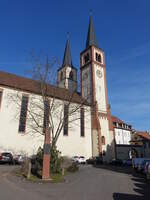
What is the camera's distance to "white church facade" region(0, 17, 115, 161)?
83.5 ft

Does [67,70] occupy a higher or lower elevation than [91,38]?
lower

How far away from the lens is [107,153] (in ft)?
113

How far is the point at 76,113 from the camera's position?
31.4 meters

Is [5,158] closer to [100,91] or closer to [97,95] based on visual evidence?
[97,95]

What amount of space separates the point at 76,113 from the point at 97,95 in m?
7.91

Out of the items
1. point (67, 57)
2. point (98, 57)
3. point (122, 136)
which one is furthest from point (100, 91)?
point (67, 57)

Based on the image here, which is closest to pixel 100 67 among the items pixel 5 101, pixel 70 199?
pixel 5 101

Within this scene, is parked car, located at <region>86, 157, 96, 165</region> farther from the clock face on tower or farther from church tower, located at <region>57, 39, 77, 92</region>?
church tower, located at <region>57, 39, 77, 92</region>

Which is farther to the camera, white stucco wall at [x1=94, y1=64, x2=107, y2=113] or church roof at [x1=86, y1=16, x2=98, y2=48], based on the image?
church roof at [x1=86, y1=16, x2=98, y2=48]

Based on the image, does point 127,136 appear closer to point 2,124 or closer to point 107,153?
point 107,153

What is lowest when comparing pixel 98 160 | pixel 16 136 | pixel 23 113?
pixel 98 160

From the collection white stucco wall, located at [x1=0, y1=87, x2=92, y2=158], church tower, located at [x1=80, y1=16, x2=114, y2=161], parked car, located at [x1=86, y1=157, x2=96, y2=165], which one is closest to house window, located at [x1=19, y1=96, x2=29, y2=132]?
white stucco wall, located at [x1=0, y1=87, x2=92, y2=158]

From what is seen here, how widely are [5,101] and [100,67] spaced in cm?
2310

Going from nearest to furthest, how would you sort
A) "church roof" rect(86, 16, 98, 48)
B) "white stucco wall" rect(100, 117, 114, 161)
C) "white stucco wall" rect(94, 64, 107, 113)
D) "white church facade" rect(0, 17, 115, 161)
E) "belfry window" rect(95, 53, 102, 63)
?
1. "white church facade" rect(0, 17, 115, 161)
2. "white stucco wall" rect(100, 117, 114, 161)
3. "white stucco wall" rect(94, 64, 107, 113)
4. "belfry window" rect(95, 53, 102, 63)
5. "church roof" rect(86, 16, 98, 48)
